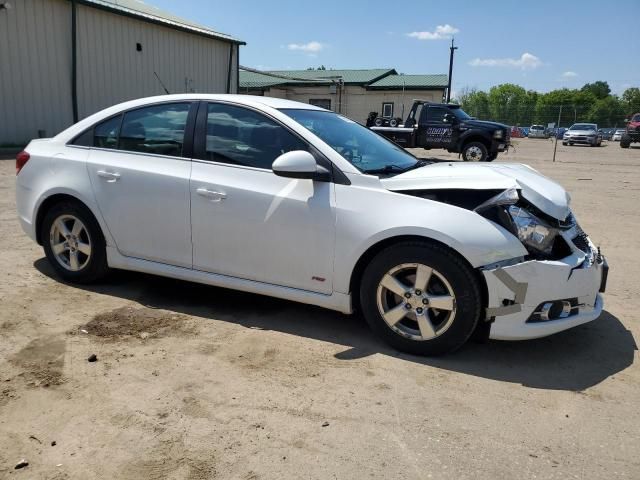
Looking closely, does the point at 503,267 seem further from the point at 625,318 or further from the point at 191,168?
the point at 191,168

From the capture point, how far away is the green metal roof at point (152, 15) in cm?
1739

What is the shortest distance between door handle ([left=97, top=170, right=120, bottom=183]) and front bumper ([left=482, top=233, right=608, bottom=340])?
2835 mm

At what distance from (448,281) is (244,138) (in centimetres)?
179

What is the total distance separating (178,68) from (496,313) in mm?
20348

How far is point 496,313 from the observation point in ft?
10.5

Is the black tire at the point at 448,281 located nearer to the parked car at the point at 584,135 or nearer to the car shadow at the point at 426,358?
the car shadow at the point at 426,358

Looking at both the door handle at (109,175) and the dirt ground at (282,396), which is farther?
the door handle at (109,175)

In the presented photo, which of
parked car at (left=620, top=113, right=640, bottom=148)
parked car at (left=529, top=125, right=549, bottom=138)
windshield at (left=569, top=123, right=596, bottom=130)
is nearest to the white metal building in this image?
parked car at (left=620, top=113, right=640, bottom=148)

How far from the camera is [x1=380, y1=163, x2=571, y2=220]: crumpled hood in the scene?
10.9ft

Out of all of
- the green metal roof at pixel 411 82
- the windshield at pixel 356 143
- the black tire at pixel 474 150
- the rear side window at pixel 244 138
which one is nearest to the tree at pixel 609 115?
the green metal roof at pixel 411 82

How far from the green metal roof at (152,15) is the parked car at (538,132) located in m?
32.6

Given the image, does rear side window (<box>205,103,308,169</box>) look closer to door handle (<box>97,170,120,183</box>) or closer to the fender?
the fender

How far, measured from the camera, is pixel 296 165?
3408 millimetres

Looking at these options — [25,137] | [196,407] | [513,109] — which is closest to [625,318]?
[196,407]
